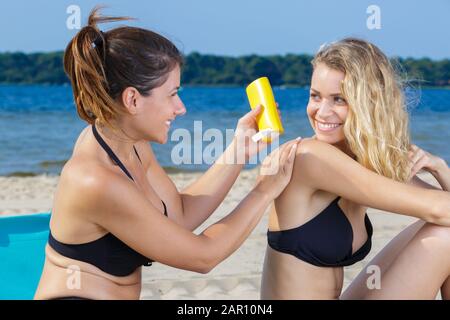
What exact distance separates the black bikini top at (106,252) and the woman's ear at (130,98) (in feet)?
0.49

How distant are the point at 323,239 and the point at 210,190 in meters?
0.52

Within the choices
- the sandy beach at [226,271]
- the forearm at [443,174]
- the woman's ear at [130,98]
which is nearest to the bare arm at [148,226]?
the woman's ear at [130,98]

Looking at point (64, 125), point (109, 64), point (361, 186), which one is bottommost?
point (64, 125)

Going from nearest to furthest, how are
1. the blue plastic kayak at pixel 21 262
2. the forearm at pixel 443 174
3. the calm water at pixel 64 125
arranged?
the forearm at pixel 443 174 → the blue plastic kayak at pixel 21 262 → the calm water at pixel 64 125

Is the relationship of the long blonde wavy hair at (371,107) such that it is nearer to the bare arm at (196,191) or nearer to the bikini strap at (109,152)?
the bare arm at (196,191)

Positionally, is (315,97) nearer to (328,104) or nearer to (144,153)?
(328,104)

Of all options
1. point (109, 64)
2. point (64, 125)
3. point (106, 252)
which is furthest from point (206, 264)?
point (64, 125)

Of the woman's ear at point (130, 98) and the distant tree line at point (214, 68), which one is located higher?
the woman's ear at point (130, 98)

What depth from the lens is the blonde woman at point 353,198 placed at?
2.60 meters

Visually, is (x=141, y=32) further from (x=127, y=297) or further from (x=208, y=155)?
(x=208, y=155)

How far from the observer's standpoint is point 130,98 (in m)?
2.39

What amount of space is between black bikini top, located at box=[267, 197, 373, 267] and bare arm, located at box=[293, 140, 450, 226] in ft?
0.34

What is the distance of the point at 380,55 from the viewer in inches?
109

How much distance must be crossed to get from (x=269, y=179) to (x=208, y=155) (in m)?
9.25
